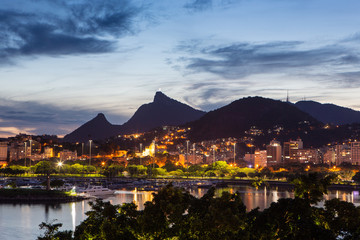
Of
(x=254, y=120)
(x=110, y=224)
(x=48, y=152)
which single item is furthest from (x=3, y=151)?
(x=110, y=224)

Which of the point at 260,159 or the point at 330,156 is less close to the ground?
the point at 330,156

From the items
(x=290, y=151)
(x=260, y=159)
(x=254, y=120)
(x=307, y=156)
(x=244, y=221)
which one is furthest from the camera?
(x=254, y=120)

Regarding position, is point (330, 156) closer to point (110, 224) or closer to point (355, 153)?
point (355, 153)

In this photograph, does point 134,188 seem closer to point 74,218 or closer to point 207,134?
point 74,218

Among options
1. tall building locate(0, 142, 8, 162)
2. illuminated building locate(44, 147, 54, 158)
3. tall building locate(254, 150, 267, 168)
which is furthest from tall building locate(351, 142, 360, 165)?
tall building locate(0, 142, 8, 162)

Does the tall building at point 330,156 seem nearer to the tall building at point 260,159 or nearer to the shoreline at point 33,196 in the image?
the tall building at point 260,159

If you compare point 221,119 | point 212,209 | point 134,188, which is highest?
point 221,119

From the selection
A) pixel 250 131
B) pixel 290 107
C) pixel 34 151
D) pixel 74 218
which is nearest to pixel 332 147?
pixel 250 131

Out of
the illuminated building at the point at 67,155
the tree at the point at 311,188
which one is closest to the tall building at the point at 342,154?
the illuminated building at the point at 67,155

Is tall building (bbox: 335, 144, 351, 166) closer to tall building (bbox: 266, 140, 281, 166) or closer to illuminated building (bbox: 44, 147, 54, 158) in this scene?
tall building (bbox: 266, 140, 281, 166)
